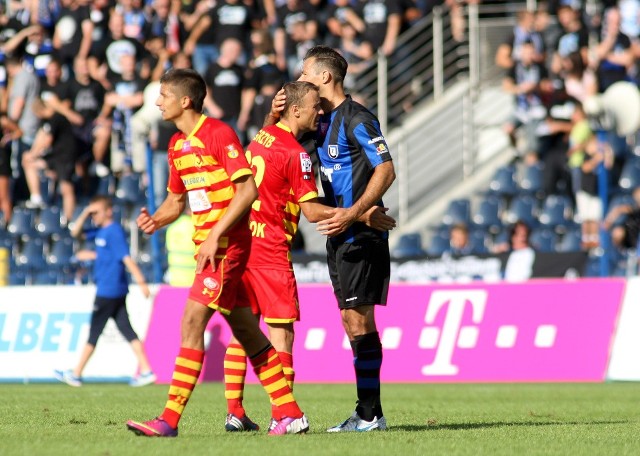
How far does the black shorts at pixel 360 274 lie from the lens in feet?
31.2

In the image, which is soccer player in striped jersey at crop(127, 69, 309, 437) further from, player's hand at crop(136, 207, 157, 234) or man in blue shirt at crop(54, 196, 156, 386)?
man in blue shirt at crop(54, 196, 156, 386)

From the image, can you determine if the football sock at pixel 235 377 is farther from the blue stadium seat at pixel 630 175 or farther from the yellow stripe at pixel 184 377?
the blue stadium seat at pixel 630 175

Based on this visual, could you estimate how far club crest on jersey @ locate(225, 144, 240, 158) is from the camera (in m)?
8.48

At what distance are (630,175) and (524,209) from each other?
1.69 metres

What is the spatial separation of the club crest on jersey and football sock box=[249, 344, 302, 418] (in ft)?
4.16

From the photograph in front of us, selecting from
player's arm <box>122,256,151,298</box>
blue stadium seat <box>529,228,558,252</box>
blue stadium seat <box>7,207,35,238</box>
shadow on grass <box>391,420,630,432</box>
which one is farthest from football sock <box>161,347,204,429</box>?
blue stadium seat <box>7,207,35,238</box>

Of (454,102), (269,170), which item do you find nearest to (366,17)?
(454,102)

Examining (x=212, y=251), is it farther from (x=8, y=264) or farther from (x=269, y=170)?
(x=8, y=264)

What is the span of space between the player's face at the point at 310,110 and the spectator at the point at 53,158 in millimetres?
13979

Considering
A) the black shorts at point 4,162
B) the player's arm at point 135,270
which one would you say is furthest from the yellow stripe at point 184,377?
the black shorts at point 4,162

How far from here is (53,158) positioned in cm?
2311

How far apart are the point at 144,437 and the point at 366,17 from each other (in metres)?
15.8

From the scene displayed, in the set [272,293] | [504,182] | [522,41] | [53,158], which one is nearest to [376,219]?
[272,293]

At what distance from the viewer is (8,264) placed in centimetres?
2119
